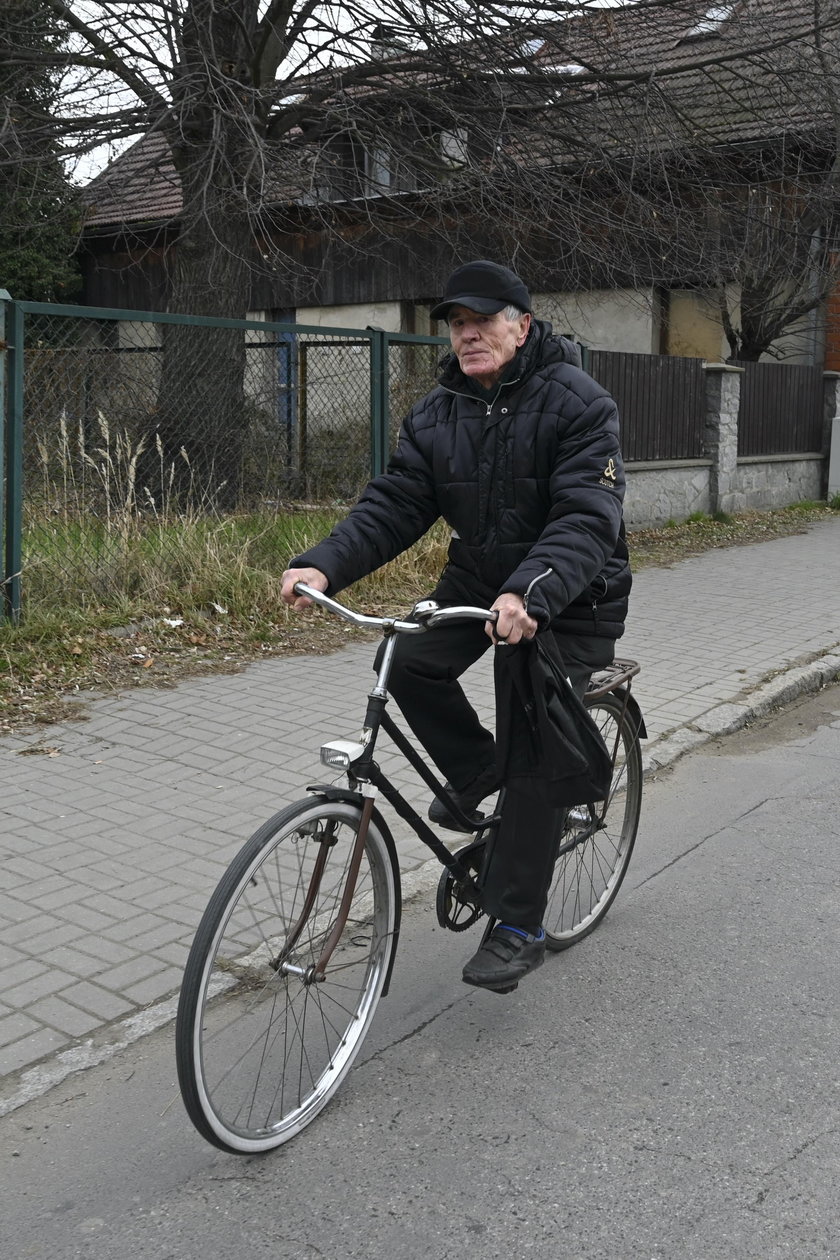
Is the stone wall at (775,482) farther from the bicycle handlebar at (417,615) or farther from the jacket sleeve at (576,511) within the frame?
the bicycle handlebar at (417,615)

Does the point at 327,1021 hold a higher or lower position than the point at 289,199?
lower

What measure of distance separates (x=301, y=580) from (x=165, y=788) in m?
2.46

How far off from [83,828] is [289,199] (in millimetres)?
8841

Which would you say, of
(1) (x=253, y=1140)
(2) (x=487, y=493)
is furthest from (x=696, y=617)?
(1) (x=253, y=1140)

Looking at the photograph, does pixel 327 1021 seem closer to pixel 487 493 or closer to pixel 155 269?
pixel 487 493

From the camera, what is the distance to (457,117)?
1209 cm

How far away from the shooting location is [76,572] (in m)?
8.02

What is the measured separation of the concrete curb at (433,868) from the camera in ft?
10.7

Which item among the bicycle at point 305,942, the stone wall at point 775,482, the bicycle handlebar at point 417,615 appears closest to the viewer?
the bicycle at point 305,942

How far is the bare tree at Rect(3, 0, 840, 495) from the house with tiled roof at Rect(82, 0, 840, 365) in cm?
2

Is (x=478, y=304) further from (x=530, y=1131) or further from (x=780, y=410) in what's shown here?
(x=780, y=410)

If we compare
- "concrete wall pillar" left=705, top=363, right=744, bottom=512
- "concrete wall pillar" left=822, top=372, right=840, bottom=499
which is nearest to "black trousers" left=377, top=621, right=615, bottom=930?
"concrete wall pillar" left=705, top=363, right=744, bottom=512

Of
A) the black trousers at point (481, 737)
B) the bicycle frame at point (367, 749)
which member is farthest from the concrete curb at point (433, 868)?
the black trousers at point (481, 737)

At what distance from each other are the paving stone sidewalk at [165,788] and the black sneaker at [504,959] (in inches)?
34.5
